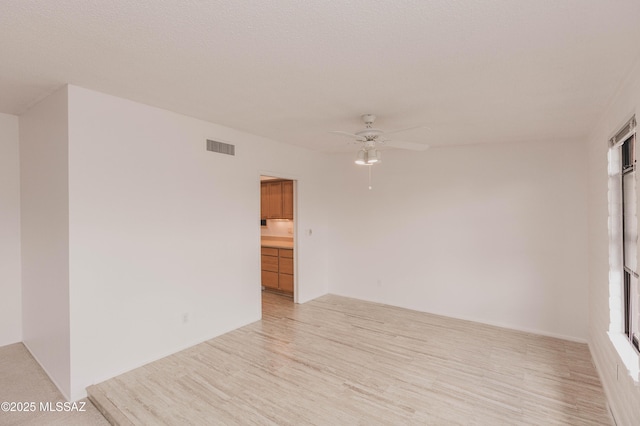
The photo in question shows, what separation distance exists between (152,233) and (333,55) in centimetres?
252

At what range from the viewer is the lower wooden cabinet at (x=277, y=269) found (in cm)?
578

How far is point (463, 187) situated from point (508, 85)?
8.00 ft

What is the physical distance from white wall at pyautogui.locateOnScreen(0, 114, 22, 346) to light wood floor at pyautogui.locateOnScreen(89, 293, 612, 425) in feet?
6.14

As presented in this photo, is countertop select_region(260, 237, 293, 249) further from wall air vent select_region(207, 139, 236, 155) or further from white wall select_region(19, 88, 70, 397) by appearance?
white wall select_region(19, 88, 70, 397)

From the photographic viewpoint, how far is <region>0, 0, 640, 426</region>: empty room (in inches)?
73.4

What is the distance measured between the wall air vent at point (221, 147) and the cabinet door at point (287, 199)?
6.01 feet

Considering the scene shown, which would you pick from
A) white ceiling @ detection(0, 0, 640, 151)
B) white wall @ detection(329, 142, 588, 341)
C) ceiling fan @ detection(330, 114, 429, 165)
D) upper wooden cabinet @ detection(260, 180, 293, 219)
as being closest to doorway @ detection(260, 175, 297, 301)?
upper wooden cabinet @ detection(260, 180, 293, 219)

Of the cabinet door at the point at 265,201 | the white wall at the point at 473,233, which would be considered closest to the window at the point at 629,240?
the white wall at the point at 473,233

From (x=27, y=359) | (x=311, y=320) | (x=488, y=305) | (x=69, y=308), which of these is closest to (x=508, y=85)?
(x=488, y=305)

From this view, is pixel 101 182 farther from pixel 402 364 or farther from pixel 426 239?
pixel 426 239

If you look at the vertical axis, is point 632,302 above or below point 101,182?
below

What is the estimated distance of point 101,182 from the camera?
2900mm

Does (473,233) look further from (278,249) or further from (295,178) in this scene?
(278,249)

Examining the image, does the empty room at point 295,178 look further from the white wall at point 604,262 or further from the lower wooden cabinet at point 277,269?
the lower wooden cabinet at point 277,269
